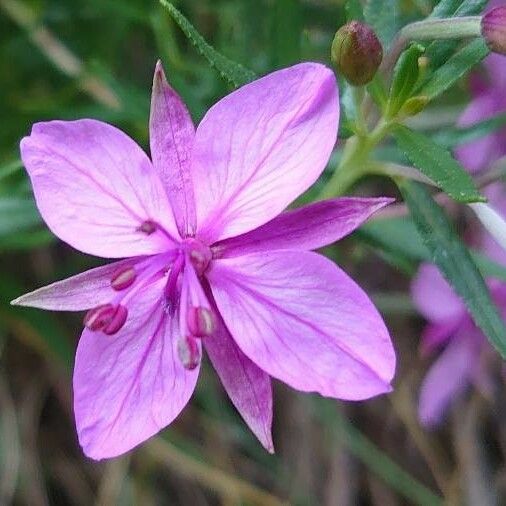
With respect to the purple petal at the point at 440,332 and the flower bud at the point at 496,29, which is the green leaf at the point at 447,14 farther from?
the purple petal at the point at 440,332

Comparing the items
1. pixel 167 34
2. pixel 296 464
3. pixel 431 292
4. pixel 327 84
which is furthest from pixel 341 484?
pixel 327 84

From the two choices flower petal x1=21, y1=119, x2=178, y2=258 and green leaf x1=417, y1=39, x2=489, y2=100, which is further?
green leaf x1=417, y1=39, x2=489, y2=100

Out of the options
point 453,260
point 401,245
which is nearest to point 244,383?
point 453,260

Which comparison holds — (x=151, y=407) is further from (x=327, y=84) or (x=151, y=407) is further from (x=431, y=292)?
(x=431, y=292)

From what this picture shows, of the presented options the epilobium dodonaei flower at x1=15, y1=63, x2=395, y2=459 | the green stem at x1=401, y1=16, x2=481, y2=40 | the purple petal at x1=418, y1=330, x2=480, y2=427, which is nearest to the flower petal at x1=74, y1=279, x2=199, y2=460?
the epilobium dodonaei flower at x1=15, y1=63, x2=395, y2=459

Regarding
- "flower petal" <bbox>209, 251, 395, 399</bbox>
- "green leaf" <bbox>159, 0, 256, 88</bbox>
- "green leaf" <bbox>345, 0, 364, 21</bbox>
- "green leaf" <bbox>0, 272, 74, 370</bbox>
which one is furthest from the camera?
"green leaf" <bbox>0, 272, 74, 370</bbox>

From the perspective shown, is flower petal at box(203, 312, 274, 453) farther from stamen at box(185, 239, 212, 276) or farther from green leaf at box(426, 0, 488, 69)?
green leaf at box(426, 0, 488, 69)

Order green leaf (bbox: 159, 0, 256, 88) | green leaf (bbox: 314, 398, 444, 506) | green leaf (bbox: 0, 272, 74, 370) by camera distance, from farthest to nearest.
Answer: green leaf (bbox: 314, 398, 444, 506), green leaf (bbox: 0, 272, 74, 370), green leaf (bbox: 159, 0, 256, 88)
